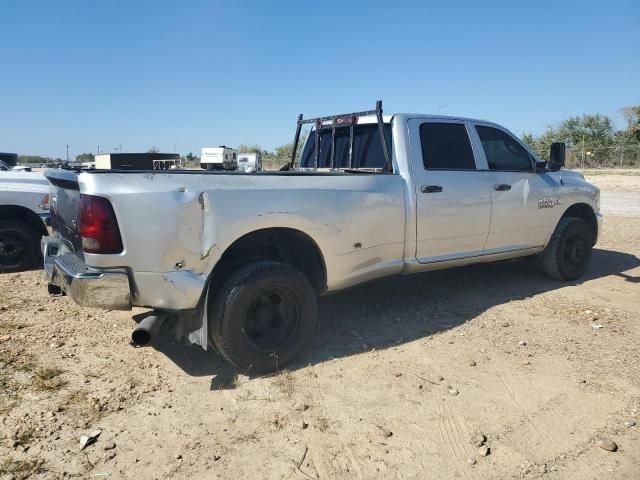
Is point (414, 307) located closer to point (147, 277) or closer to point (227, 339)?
point (227, 339)

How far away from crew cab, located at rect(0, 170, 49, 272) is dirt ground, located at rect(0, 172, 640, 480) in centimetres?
162

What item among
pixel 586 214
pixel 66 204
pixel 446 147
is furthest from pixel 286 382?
pixel 586 214

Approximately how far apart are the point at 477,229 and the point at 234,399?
2965 millimetres

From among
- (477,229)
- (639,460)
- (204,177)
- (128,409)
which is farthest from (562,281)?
(128,409)

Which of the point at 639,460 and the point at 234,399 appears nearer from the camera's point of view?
the point at 639,460

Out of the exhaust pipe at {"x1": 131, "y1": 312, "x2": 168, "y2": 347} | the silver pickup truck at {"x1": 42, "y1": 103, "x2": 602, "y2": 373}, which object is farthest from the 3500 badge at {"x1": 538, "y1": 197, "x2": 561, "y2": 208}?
the exhaust pipe at {"x1": 131, "y1": 312, "x2": 168, "y2": 347}

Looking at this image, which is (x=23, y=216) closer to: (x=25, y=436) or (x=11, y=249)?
(x=11, y=249)

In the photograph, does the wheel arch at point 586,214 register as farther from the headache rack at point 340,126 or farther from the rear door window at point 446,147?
the headache rack at point 340,126

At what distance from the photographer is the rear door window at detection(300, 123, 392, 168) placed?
4.68 m

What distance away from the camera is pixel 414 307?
502 centimetres

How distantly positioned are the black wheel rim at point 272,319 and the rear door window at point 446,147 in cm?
189

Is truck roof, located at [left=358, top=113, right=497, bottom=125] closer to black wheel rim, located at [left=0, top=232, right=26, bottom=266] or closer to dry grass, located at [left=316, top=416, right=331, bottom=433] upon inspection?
dry grass, located at [left=316, top=416, right=331, bottom=433]

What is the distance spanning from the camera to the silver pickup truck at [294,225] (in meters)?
3.04

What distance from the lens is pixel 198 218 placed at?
3.12 m
